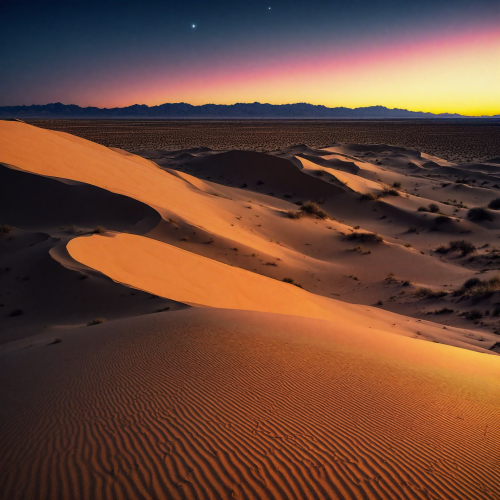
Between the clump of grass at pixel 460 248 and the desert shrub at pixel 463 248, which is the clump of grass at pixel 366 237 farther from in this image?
the desert shrub at pixel 463 248

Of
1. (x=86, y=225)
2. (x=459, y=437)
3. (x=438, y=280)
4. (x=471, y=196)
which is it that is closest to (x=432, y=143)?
(x=471, y=196)

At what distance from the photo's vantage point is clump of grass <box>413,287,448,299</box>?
12.0 metres

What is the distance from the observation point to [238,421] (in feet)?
10.6

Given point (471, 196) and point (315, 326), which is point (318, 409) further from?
point (471, 196)

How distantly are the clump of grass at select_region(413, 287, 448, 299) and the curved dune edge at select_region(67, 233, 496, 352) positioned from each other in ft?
6.13

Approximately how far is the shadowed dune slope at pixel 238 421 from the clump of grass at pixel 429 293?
6.64 m

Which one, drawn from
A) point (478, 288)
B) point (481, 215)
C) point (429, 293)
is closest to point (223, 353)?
point (429, 293)

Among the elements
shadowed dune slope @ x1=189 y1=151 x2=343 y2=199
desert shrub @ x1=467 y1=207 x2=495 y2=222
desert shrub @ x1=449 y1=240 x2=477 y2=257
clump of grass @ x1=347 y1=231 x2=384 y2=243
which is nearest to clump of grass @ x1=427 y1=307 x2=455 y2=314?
clump of grass @ x1=347 y1=231 x2=384 y2=243

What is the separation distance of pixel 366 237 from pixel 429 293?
5.47 m

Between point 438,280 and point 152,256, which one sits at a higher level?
point 152,256

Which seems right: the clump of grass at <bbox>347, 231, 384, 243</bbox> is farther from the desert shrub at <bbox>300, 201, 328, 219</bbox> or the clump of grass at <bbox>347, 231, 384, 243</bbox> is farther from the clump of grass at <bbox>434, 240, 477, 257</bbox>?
the desert shrub at <bbox>300, 201, 328, 219</bbox>

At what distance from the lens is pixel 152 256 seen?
10297 millimetres

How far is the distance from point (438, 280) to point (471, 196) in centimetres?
1807

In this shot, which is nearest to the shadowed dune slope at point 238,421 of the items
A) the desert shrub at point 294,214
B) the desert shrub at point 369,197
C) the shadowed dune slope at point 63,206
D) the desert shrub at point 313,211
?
the shadowed dune slope at point 63,206
